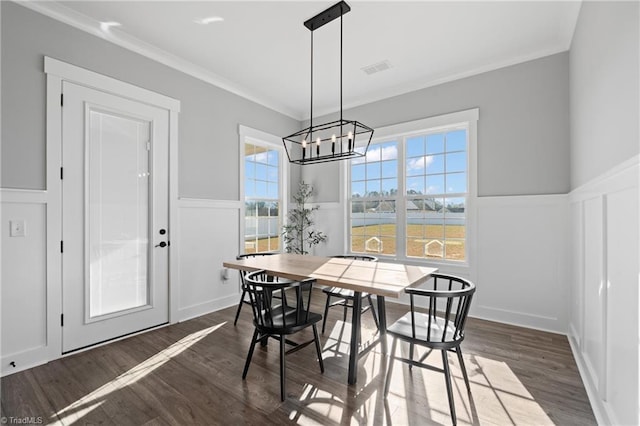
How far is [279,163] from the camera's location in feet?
16.1

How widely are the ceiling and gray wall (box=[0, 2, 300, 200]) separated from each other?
0.14 m

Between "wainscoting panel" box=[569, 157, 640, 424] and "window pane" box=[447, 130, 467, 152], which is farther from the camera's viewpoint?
"window pane" box=[447, 130, 467, 152]

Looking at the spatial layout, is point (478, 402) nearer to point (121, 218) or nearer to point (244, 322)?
point (244, 322)

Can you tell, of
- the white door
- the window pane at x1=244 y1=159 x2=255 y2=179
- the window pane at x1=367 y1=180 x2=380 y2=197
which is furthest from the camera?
the window pane at x1=367 y1=180 x2=380 y2=197

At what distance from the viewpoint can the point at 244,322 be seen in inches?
131

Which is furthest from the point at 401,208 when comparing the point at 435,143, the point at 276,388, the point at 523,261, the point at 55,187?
the point at 55,187

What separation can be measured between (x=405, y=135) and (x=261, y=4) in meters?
2.45

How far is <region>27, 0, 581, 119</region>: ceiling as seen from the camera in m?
2.52

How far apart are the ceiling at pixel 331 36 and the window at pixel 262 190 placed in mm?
862

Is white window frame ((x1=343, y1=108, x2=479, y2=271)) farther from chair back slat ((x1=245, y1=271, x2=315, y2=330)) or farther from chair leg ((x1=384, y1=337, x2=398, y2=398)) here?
A: chair back slat ((x1=245, y1=271, x2=315, y2=330))

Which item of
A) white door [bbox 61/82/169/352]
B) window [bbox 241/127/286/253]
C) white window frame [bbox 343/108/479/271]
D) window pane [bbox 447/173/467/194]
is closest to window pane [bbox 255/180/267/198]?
window [bbox 241/127/286/253]

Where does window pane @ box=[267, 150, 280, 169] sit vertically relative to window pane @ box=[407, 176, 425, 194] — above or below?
above

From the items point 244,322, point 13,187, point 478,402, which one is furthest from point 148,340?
point 478,402

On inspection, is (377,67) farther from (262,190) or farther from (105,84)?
(105,84)
